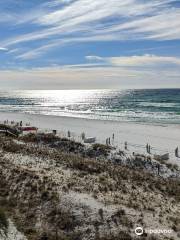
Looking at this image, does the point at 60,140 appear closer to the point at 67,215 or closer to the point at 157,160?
the point at 157,160

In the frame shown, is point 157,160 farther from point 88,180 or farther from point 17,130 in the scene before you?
point 17,130

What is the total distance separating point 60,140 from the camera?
40188 mm

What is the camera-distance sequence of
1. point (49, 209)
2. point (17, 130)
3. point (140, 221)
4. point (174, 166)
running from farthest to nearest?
point (17, 130)
point (174, 166)
point (49, 209)
point (140, 221)

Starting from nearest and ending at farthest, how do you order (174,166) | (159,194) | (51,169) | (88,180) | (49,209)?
(49,209)
(159,194)
(88,180)
(51,169)
(174,166)

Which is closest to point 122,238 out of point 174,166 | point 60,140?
point 174,166

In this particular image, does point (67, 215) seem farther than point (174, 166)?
No

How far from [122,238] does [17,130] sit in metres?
33.0

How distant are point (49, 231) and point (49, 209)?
1996mm

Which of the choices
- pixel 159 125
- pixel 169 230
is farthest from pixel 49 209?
pixel 159 125

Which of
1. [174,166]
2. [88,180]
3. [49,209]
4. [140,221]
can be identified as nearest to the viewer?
[140,221]

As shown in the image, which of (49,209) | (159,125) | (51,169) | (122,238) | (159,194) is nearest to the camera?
(122,238)

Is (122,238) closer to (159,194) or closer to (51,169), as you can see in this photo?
(159,194)

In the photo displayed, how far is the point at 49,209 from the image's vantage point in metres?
19.4

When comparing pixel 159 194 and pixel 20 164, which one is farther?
pixel 20 164
